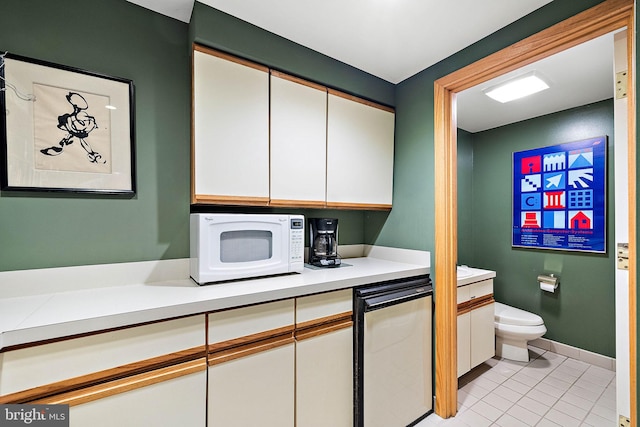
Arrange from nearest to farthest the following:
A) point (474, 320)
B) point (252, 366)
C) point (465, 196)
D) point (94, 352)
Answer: point (94, 352) < point (252, 366) < point (474, 320) < point (465, 196)

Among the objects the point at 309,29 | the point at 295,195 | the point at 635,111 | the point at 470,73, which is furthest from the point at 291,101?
the point at 635,111

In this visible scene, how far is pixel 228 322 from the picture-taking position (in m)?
1.23

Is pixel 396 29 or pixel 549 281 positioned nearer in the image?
pixel 396 29

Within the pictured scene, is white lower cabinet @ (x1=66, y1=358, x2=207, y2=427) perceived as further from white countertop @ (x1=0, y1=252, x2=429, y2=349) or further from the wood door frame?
the wood door frame

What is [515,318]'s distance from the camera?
2545 mm

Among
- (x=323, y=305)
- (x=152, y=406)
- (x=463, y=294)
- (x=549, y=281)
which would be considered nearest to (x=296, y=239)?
(x=323, y=305)

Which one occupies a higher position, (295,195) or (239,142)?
(239,142)

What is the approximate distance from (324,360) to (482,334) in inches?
64.0

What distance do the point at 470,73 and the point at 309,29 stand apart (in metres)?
1.02

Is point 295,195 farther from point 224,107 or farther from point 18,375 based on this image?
point 18,375

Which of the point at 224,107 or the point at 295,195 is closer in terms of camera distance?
the point at 224,107

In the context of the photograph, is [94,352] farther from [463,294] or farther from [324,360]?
[463,294]

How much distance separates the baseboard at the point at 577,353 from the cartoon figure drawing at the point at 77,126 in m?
3.96

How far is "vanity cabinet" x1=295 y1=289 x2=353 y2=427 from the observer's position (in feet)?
4.65
